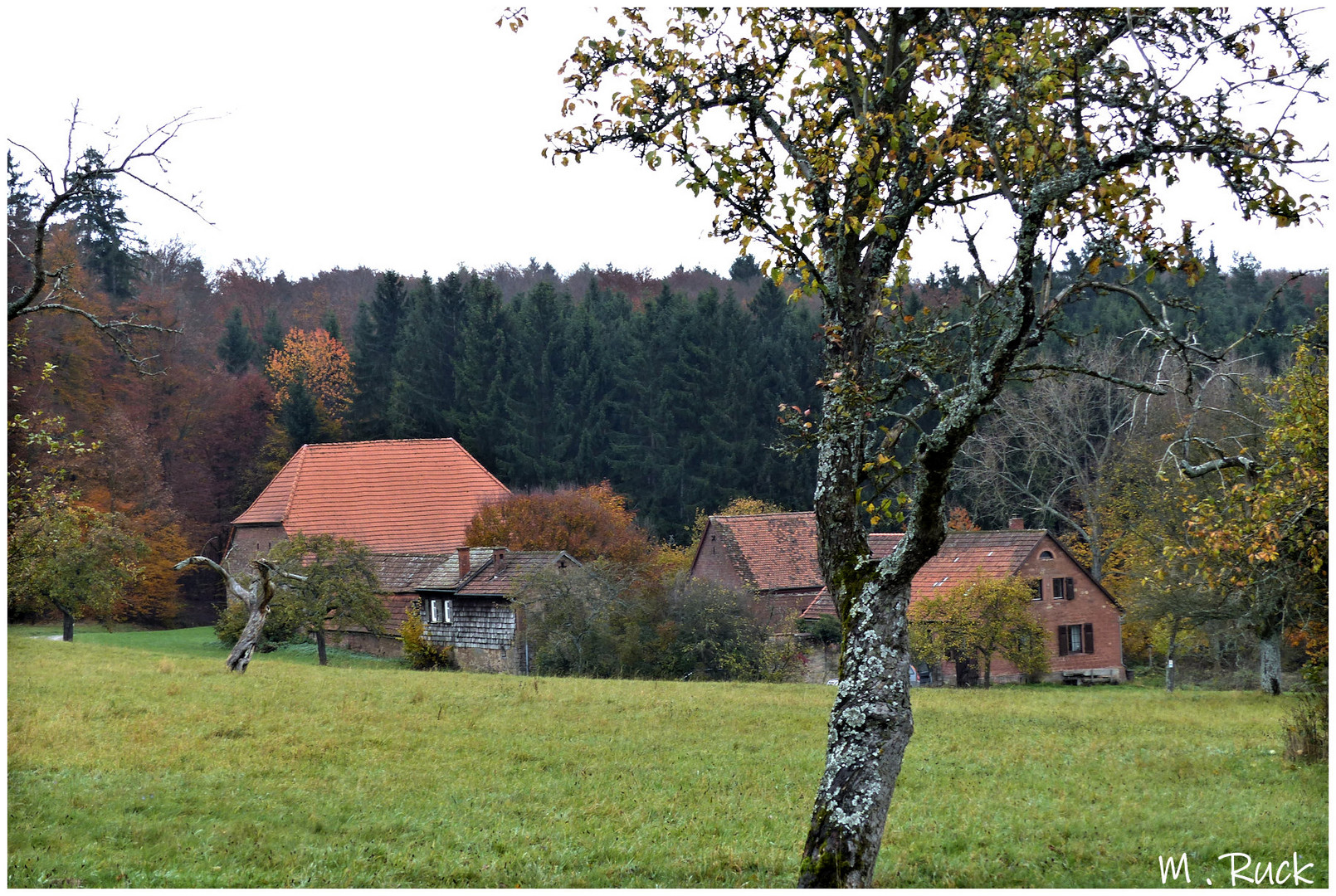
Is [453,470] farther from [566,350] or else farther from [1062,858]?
[1062,858]

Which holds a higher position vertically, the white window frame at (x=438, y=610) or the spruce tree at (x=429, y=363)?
the spruce tree at (x=429, y=363)

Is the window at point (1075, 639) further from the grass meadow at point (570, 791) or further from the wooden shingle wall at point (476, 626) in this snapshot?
the wooden shingle wall at point (476, 626)

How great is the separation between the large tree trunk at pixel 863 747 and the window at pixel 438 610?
99.1ft

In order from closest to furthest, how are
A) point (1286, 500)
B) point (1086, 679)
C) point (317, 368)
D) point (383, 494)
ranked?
1. point (1286, 500)
2. point (1086, 679)
3. point (383, 494)
4. point (317, 368)

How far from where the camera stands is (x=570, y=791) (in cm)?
1101

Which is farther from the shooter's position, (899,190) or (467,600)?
(467,600)

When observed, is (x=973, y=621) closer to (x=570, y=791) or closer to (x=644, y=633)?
(x=644, y=633)

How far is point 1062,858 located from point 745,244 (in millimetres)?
5616

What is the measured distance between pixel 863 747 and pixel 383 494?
41038mm

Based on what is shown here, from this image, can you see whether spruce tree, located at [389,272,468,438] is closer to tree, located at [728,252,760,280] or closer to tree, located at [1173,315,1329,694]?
tree, located at [728,252,760,280]

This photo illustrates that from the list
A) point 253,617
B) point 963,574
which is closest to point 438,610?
point 253,617

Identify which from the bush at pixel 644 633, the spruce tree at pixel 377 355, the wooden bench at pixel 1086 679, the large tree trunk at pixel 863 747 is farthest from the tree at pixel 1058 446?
the large tree trunk at pixel 863 747

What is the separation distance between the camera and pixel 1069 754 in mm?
13930

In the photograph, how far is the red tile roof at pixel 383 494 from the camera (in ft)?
143
